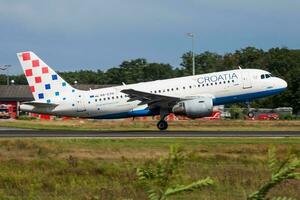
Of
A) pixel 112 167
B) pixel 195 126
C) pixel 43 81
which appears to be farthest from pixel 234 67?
pixel 112 167

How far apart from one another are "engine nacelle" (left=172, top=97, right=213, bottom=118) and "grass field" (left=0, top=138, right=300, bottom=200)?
7.70 m

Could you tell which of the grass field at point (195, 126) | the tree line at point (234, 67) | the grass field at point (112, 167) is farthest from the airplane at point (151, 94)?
the tree line at point (234, 67)

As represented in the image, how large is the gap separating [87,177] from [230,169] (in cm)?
440

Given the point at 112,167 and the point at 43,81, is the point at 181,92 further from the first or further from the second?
the point at 112,167

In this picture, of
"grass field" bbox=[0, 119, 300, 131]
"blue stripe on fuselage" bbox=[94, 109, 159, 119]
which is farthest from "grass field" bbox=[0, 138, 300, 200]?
"grass field" bbox=[0, 119, 300, 131]

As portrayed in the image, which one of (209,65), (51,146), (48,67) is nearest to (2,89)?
(209,65)

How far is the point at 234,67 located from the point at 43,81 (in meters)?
95.4

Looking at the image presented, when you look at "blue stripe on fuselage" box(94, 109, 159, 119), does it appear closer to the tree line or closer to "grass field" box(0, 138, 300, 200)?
"grass field" box(0, 138, 300, 200)

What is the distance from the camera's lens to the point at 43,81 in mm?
44750

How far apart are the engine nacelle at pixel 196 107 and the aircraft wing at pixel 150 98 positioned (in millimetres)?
939

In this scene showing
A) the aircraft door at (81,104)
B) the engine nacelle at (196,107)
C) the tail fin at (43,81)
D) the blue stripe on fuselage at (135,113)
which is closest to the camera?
the engine nacelle at (196,107)

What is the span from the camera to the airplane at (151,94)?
4144 cm

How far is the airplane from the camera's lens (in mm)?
41438

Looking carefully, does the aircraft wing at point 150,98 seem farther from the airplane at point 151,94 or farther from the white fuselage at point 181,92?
the white fuselage at point 181,92
